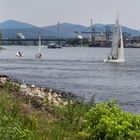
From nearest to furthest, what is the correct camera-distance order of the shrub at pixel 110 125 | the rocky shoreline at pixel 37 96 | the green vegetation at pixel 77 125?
the green vegetation at pixel 77 125 → the shrub at pixel 110 125 → the rocky shoreline at pixel 37 96

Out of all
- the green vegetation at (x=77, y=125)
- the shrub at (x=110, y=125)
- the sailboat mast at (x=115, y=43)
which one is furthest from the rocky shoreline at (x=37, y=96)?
the sailboat mast at (x=115, y=43)

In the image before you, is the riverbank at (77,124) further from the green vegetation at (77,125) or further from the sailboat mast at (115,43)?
the sailboat mast at (115,43)

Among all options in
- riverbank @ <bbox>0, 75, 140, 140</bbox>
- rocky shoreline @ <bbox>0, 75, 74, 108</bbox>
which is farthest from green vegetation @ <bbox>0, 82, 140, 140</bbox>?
rocky shoreline @ <bbox>0, 75, 74, 108</bbox>

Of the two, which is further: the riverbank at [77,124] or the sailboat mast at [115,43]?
the sailboat mast at [115,43]

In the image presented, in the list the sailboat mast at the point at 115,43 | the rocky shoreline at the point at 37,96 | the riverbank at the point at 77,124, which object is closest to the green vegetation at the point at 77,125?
the riverbank at the point at 77,124

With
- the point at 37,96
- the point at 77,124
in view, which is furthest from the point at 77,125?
the point at 37,96

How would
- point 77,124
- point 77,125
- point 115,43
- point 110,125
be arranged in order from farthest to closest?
1. point 115,43
2. point 77,124
3. point 77,125
4. point 110,125

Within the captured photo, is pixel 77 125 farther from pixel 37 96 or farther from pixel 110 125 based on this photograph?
pixel 37 96

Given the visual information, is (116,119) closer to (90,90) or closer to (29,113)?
(29,113)

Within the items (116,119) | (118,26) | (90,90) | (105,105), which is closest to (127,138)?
(116,119)

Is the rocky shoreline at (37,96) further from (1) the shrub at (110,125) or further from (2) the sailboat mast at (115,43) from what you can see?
(2) the sailboat mast at (115,43)

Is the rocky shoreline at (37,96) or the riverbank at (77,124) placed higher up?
the riverbank at (77,124)

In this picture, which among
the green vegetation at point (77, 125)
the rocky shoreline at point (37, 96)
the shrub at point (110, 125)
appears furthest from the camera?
the rocky shoreline at point (37, 96)

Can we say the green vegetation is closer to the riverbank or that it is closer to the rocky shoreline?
the riverbank
